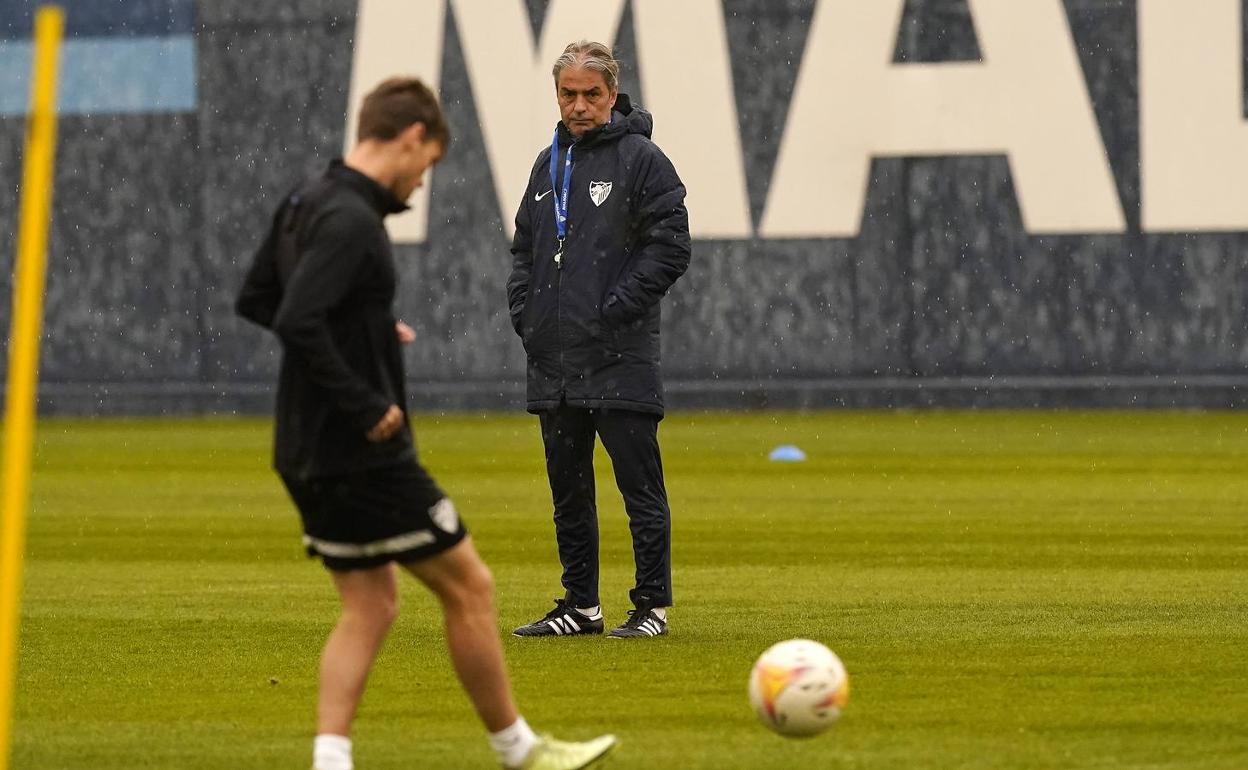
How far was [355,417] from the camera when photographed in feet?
19.5

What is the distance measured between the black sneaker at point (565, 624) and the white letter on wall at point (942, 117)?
60.6ft

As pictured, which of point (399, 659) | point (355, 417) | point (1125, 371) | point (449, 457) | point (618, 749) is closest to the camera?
point (355, 417)

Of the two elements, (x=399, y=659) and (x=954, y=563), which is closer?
(x=399, y=659)

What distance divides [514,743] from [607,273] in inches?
135

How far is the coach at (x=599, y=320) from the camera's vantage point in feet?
30.4

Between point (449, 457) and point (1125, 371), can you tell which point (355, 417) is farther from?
point (1125, 371)

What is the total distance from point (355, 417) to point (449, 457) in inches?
591

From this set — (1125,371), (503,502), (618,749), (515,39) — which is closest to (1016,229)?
(1125,371)

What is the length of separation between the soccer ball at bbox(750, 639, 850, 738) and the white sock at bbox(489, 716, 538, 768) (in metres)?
0.89

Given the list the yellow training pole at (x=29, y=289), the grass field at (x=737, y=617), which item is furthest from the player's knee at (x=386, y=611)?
the yellow training pole at (x=29, y=289)

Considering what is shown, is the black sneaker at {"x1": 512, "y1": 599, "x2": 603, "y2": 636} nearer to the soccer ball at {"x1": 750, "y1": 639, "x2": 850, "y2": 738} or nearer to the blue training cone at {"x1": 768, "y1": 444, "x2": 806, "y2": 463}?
the soccer ball at {"x1": 750, "y1": 639, "x2": 850, "y2": 738}

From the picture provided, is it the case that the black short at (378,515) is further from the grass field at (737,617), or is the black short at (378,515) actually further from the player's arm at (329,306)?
the grass field at (737,617)

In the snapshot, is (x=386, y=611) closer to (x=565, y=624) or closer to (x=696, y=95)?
(x=565, y=624)

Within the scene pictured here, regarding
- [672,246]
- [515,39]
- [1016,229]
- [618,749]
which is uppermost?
[515,39]
